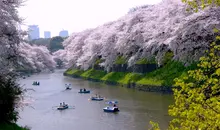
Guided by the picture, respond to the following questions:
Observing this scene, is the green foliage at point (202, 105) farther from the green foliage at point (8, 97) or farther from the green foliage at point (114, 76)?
the green foliage at point (114, 76)

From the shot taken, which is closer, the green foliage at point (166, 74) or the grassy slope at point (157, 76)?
the green foliage at point (166, 74)

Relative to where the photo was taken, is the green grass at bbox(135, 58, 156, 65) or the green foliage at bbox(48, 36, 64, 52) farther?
the green foliage at bbox(48, 36, 64, 52)

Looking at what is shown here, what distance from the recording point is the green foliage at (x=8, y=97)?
12961 millimetres

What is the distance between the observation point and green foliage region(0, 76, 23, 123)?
12961mm

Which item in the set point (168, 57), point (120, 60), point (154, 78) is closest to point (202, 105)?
point (154, 78)

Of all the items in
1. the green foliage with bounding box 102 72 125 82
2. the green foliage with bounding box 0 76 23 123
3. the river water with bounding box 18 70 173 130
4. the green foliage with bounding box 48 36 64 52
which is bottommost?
the river water with bounding box 18 70 173 130

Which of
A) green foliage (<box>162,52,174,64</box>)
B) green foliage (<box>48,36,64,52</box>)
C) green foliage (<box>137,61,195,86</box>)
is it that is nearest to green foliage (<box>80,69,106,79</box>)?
green foliage (<box>137,61,195,86</box>)

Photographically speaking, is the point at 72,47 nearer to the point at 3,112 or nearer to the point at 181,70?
the point at 181,70

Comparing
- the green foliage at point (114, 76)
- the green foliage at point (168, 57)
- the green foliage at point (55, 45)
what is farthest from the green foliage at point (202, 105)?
the green foliage at point (55, 45)

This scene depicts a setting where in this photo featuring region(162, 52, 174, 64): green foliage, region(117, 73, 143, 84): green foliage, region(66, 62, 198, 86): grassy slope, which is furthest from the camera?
region(117, 73, 143, 84): green foliage

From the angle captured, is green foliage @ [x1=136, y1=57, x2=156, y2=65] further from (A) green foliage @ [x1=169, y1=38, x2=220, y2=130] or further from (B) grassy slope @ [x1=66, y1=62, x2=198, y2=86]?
(A) green foliage @ [x1=169, y1=38, x2=220, y2=130]

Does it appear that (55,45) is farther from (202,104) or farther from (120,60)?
(202,104)

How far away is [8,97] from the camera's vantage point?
13125mm

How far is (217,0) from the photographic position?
565 centimetres
